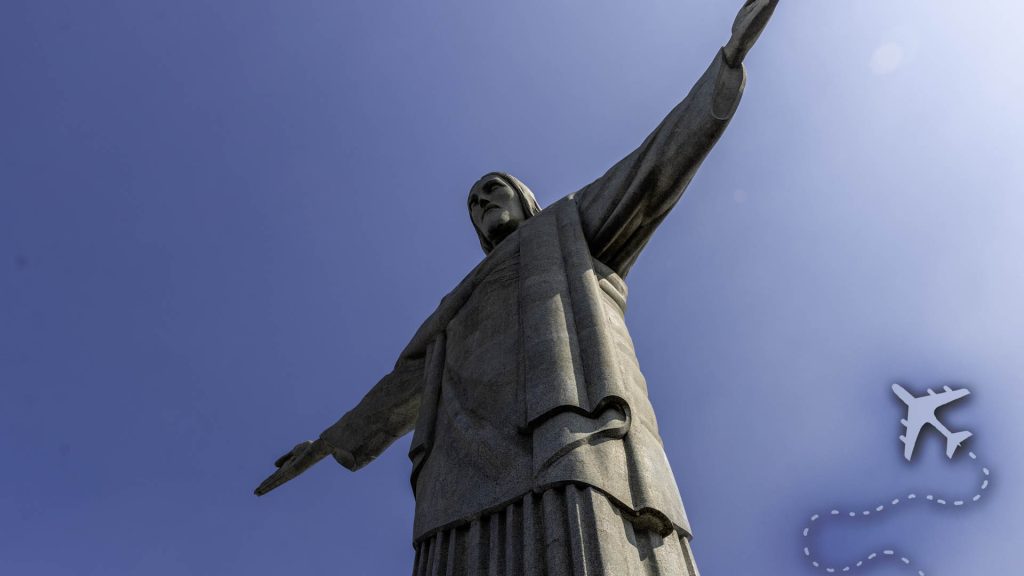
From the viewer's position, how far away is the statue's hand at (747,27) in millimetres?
6738

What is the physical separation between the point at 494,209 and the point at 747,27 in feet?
11.8

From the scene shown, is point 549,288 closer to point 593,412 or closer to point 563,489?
point 593,412

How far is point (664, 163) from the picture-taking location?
7387 mm

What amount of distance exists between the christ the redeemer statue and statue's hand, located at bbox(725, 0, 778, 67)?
12 mm

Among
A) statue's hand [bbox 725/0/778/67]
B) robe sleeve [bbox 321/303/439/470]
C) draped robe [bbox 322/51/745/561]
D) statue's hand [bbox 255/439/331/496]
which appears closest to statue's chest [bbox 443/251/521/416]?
draped robe [bbox 322/51/745/561]

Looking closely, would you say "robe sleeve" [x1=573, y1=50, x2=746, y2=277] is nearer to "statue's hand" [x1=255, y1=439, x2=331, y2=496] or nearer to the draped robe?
the draped robe

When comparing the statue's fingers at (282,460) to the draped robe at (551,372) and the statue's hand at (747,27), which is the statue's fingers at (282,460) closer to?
the draped robe at (551,372)

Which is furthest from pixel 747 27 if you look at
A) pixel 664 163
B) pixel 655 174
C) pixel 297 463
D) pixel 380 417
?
pixel 297 463

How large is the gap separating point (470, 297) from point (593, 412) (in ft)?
9.59

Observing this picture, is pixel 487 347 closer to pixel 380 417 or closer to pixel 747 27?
pixel 380 417

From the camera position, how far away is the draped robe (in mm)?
5027

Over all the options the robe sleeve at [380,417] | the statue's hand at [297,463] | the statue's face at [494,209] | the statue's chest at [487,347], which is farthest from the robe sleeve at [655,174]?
the statue's hand at [297,463]

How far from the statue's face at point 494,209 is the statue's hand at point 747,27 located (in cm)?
319

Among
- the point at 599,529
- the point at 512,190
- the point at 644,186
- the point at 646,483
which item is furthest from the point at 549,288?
the point at 512,190
